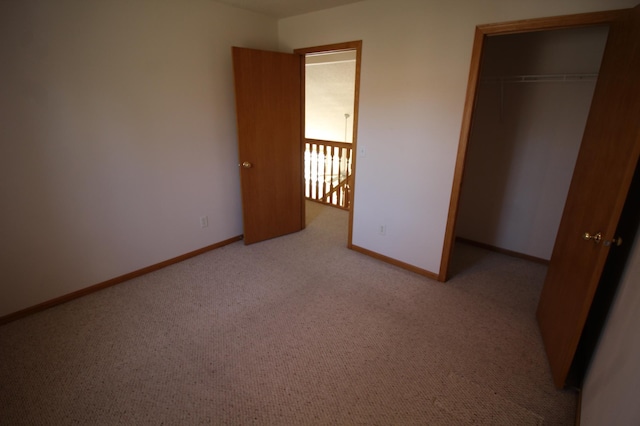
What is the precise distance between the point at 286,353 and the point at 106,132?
2.07 meters

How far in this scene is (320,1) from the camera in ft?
8.73

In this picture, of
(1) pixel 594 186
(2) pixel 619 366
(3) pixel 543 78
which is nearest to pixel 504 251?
(3) pixel 543 78

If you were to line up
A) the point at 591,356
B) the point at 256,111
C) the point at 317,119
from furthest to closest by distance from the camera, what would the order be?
the point at 317,119 < the point at 256,111 < the point at 591,356

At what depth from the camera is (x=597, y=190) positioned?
1546mm

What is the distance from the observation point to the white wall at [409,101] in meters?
2.24

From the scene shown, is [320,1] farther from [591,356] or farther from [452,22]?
[591,356]

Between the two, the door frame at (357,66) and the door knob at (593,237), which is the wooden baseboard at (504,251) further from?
the door knob at (593,237)

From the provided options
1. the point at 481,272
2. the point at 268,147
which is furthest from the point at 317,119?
the point at 481,272

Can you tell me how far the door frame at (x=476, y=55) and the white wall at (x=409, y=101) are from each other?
44 millimetres

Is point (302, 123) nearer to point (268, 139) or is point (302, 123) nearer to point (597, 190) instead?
point (268, 139)

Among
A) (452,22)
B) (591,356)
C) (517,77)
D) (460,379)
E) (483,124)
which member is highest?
(452,22)

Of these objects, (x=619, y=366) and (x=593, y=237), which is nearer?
(x=619, y=366)

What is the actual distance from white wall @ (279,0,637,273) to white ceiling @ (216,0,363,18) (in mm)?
80

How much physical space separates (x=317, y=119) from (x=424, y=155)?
534 cm
